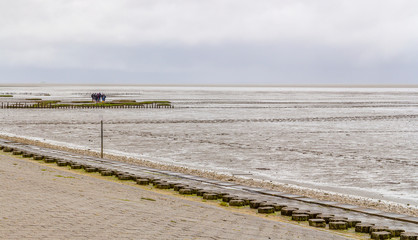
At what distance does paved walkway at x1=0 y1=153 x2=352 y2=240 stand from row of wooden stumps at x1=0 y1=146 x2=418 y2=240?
61 cm

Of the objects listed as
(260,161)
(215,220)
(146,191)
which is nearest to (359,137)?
(260,161)

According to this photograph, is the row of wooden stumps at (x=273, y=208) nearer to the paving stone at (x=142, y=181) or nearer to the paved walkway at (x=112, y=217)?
the paving stone at (x=142, y=181)

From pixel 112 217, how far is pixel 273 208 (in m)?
3.72

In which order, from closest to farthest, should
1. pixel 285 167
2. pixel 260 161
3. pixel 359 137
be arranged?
pixel 285 167 → pixel 260 161 → pixel 359 137

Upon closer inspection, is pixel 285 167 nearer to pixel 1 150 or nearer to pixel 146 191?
pixel 146 191

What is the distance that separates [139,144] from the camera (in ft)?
105

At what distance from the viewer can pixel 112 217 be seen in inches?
420

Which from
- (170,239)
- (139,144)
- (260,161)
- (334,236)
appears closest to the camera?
(170,239)

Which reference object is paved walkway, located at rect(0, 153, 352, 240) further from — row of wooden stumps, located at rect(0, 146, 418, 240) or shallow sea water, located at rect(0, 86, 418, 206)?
shallow sea water, located at rect(0, 86, 418, 206)

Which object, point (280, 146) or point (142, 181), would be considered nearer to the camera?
point (142, 181)

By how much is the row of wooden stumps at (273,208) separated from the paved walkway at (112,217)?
0.61 metres

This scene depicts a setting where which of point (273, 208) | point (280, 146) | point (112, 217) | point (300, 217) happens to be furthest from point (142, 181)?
point (280, 146)

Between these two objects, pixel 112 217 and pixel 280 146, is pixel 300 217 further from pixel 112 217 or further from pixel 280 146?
pixel 280 146

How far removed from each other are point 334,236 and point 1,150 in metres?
17.2
